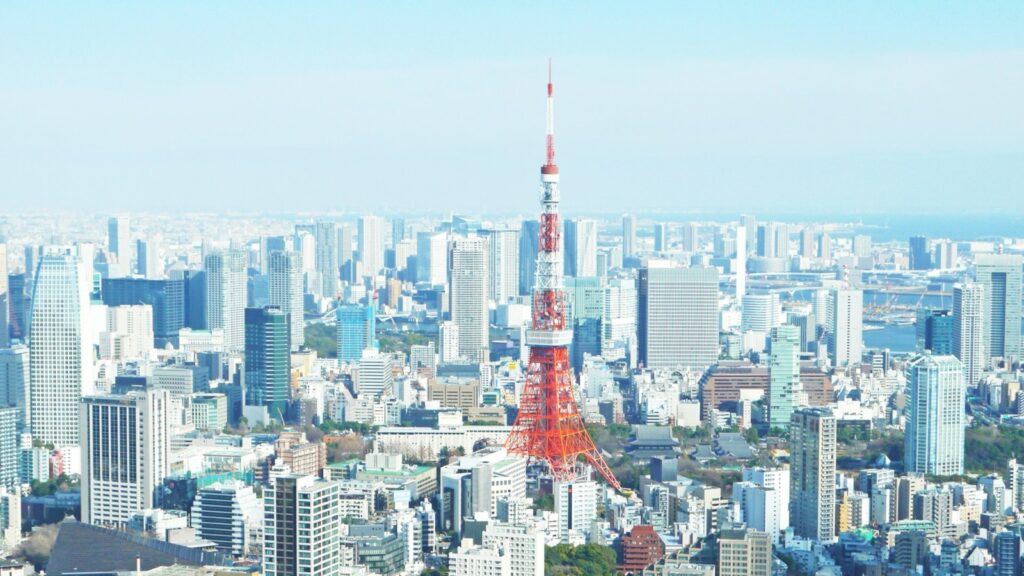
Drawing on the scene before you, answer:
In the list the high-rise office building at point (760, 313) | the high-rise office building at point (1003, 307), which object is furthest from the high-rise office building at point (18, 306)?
the high-rise office building at point (1003, 307)

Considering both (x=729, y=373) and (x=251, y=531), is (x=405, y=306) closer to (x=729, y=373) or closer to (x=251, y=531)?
(x=729, y=373)

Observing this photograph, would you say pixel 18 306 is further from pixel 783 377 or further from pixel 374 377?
pixel 783 377

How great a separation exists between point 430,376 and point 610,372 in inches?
99.7

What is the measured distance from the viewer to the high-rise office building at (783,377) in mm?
18844

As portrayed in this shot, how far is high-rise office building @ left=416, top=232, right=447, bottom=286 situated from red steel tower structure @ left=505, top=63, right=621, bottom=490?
19.9 metres

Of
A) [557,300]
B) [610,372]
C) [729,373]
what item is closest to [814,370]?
[729,373]

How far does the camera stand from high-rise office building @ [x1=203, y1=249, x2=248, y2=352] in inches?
1027

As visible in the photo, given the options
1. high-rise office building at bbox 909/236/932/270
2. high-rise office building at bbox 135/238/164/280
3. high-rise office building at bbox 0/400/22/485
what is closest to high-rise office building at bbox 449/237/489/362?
high-rise office building at bbox 135/238/164/280

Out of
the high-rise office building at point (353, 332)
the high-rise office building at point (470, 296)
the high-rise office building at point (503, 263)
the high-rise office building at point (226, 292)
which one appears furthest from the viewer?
the high-rise office building at point (503, 263)

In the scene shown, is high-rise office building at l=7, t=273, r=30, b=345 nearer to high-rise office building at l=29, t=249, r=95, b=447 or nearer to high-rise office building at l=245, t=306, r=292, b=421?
high-rise office building at l=29, t=249, r=95, b=447

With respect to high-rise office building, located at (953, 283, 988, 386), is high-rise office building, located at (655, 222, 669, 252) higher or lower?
higher

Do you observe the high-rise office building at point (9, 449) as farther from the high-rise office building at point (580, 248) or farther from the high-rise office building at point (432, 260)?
the high-rise office building at point (432, 260)

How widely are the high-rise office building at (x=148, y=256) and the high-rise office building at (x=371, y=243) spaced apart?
5547 millimetres

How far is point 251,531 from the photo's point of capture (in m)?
11.9
